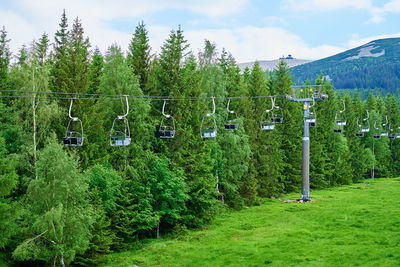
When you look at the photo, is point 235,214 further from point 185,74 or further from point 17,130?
point 17,130

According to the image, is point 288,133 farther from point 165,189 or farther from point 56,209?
point 56,209

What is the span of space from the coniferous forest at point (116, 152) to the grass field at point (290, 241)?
8.69ft

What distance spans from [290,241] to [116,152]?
14987 millimetres

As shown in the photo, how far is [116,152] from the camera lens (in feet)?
102

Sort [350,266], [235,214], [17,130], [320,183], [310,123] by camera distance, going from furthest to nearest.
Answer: [320,183], [310,123], [235,214], [17,130], [350,266]

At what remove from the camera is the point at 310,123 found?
43.9 meters

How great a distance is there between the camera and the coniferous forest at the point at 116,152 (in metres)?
23.1

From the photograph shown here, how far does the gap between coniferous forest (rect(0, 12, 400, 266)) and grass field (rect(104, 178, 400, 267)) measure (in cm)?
265

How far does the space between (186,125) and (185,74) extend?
473 centimetres

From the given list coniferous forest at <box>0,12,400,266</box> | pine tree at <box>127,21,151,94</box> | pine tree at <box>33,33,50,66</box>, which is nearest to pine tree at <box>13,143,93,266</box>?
coniferous forest at <box>0,12,400,266</box>

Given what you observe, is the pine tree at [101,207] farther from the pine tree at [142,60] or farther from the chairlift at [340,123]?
the chairlift at [340,123]

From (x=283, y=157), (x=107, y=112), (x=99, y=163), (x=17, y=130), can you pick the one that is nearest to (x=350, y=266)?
(x=99, y=163)

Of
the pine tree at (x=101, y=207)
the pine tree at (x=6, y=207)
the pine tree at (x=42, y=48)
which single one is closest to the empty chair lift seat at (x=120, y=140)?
the pine tree at (x=101, y=207)

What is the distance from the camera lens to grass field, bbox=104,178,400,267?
23594 millimetres
